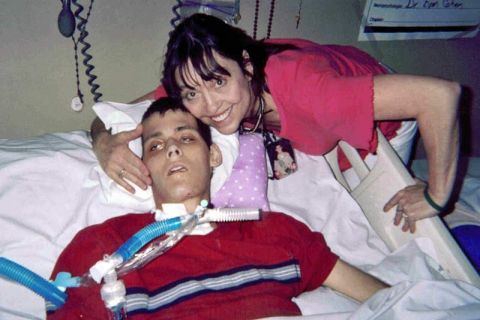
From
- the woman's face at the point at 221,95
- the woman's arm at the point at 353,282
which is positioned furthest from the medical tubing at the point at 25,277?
the woman's arm at the point at 353,282

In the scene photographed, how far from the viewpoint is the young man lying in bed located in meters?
1.09

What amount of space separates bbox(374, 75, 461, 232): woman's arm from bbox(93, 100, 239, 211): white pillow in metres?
0.66

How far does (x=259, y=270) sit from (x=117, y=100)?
126cm

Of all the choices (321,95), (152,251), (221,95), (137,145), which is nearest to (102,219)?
(137,145)

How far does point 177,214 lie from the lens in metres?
1.19

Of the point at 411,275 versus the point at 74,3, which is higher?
the point at 74,3

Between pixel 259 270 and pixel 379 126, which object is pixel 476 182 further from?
pixel 259 270

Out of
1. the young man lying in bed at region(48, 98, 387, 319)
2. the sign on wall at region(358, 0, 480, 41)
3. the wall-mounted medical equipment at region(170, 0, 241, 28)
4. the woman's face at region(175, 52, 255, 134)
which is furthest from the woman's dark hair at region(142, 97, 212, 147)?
the sign on wall at region(358, 0, 480, 41)

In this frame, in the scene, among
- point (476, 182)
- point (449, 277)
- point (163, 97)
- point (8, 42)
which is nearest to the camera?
point (449, 277)

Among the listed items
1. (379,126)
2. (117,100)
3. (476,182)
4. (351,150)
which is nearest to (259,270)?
(351,150)

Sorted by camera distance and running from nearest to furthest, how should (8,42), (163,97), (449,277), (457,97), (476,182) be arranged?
(457,97) → (449,277) → (163,97) → (8,42) → (476,182)

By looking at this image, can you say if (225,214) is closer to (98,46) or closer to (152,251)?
(152,251)

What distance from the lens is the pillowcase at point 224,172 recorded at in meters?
1.48

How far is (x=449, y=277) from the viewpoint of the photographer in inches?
48.7
